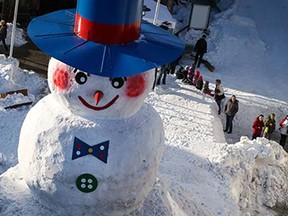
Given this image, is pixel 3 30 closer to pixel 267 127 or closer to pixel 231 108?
pixel 231 108

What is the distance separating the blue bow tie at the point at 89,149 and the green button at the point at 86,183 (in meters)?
0.22

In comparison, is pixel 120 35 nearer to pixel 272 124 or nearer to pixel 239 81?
pixel 272 124

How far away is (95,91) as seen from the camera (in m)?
5.38

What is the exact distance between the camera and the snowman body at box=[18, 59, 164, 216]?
5.47 m

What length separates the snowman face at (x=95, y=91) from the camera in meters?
5.37

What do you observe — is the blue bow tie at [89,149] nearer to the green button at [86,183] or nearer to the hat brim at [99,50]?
the green button at [86,183]

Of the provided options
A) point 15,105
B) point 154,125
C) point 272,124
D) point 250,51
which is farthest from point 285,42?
point 154,125

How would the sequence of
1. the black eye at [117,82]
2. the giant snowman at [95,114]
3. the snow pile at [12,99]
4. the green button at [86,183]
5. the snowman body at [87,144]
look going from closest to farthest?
the giant snowman at [95,114], the black eye at [117,82], the snowman body at [87,144], the green button at [86,183], the snow pile at [12,99]

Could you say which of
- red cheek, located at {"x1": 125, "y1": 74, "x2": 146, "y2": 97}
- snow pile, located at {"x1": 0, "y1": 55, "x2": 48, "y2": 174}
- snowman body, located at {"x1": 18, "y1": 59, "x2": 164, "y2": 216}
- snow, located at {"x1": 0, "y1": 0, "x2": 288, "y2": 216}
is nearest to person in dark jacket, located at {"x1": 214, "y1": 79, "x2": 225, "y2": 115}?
snow, located at {"x1": 0, "y1": 0, "x2": 288, "y2": 216}

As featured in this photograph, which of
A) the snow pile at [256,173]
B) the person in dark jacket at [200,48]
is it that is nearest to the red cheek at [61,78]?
the snow pile at [256,173]

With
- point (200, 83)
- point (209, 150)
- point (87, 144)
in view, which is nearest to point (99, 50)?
point (87, 144)

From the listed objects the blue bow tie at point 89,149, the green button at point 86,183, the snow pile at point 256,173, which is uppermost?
the blue bow tie at point 89,149

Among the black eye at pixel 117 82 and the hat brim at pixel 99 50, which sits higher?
the hat brim at pixel 99 50

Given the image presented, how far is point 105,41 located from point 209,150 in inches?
220
